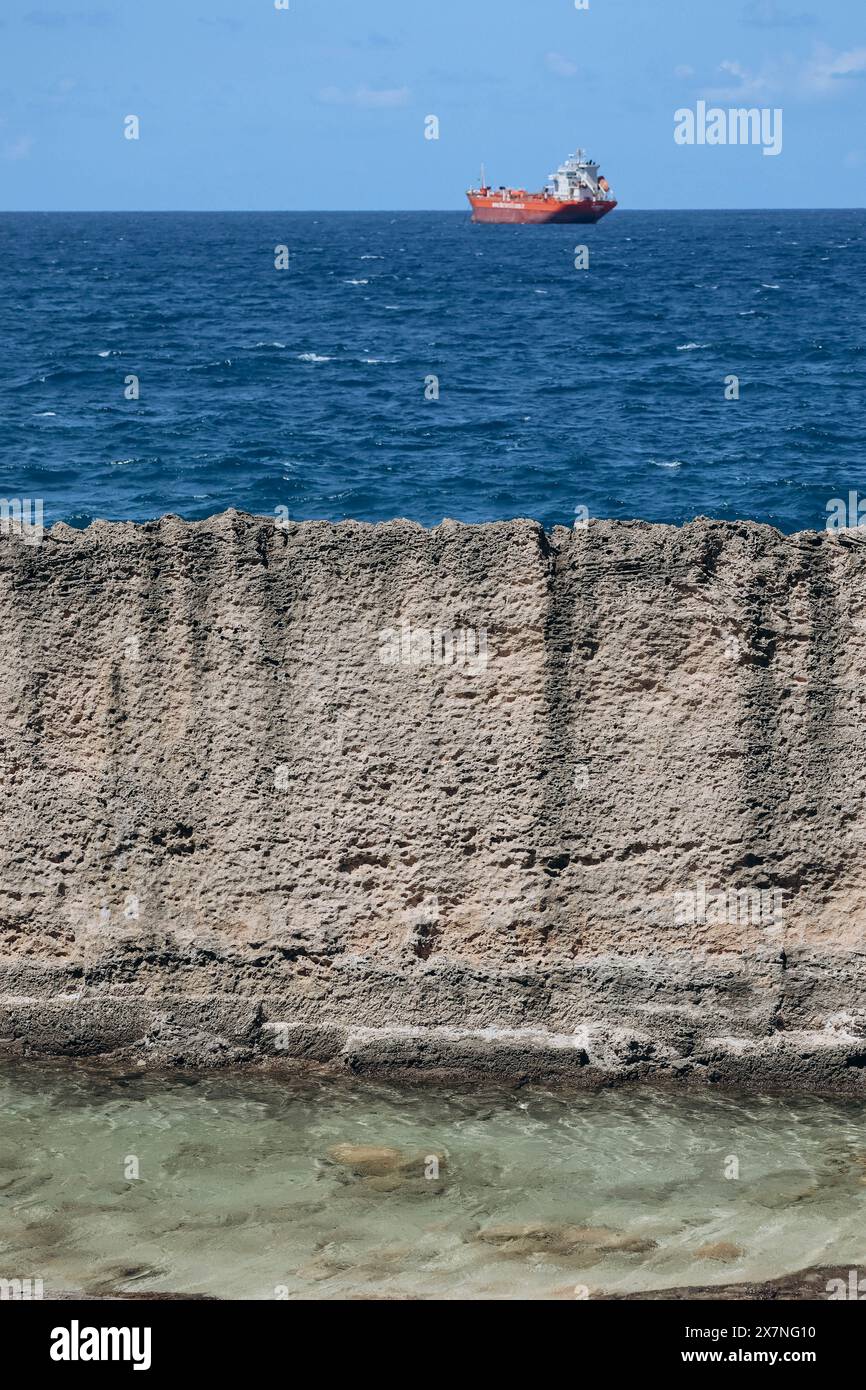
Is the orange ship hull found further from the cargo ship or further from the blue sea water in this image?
the blue sea water

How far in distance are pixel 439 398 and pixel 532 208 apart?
8540 centimetres

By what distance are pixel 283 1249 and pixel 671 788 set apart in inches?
112

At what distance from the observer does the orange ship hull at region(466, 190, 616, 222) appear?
107 meters

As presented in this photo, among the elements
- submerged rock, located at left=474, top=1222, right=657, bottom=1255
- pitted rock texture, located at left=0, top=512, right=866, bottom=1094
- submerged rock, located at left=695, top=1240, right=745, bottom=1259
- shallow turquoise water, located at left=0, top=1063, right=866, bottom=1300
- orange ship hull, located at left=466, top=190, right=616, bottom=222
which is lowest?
submerged rock, located at left=695, top=1240, right=745, bottom=1259

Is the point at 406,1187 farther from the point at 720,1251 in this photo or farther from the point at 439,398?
the point at 439,398

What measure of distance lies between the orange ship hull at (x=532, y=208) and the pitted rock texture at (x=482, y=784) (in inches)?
4051

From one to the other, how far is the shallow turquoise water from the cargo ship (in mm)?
99373

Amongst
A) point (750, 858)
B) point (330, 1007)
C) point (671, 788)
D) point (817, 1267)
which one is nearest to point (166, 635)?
point (330, 1007)

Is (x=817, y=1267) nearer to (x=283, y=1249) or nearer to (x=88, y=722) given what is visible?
(x=283, y=1249)

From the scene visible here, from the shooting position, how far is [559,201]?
110 meters

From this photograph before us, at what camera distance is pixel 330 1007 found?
759cm

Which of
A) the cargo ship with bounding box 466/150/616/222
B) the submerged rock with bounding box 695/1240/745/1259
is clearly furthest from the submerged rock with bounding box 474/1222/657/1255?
the cargo ship with bounding box 466/150/616/222

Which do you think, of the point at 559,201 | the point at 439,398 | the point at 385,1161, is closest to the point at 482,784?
the point at 385,1161

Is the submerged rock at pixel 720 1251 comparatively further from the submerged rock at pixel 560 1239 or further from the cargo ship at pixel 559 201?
the cargo ship at pixel 559 201
